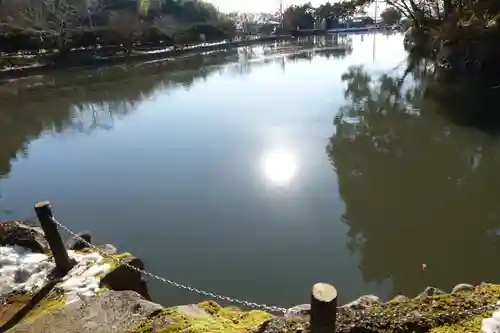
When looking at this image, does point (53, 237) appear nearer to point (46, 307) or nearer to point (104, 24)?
point (46, 307)

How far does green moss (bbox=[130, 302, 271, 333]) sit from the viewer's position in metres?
2.70

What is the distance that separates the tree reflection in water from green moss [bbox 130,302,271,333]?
7.23 feet

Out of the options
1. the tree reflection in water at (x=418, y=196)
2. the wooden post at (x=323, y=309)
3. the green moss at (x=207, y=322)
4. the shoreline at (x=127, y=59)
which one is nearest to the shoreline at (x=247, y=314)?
the green moss at (x=207, y=322)

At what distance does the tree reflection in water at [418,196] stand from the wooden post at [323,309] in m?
3.04

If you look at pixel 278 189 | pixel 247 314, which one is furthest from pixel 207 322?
pixel 278 189

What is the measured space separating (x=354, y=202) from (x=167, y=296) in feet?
11.1

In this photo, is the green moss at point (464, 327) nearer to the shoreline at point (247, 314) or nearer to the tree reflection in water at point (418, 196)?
the shoreline at point (247, 314)

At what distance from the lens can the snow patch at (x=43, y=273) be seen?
11.4 feet

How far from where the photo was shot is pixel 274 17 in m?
49.1

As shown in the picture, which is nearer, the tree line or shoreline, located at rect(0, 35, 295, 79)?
shoreline, located at rect(0, 35, 295, 79)

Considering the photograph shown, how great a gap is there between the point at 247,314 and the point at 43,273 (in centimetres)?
183

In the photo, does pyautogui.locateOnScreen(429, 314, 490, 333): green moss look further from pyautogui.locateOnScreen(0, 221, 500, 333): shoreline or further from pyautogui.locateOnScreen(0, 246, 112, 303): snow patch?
pyautogui.locateOnScreen(0, 246, 112, 303): snow patch

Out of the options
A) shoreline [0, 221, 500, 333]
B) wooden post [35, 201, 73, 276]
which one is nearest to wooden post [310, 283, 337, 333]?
shoreline [0, 221, 500, 333]

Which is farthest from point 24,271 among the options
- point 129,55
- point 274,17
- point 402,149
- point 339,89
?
point 274,17
